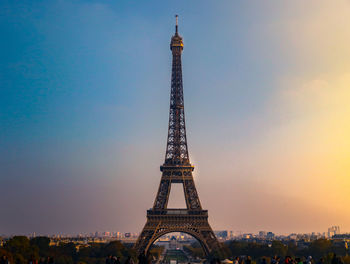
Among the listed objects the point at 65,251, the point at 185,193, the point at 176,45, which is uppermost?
the point at 176,45

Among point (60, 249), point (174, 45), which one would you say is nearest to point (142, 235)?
point (60, 249)

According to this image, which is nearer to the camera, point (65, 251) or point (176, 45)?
point (65, 251)

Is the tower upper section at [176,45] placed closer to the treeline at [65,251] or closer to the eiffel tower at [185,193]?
the eiffel tower at [185,193]

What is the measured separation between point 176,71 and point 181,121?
8.98 metres

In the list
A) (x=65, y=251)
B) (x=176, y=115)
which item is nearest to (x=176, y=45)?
(x=176, y=115)

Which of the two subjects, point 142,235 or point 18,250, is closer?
point 18,250

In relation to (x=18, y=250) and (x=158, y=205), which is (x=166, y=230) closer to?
(x=158, y=205)

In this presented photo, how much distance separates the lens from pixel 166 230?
71.9 metres

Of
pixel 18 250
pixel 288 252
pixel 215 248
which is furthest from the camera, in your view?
pixel 288 252

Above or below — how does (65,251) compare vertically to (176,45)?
below

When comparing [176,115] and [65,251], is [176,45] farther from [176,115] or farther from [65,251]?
[65,251]

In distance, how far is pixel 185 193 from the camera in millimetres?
73375

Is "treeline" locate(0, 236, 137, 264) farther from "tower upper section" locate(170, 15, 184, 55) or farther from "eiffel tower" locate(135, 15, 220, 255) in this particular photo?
"tower upper section" locate(170, 15, 184, 55)

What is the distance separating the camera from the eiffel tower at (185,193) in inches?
2798
